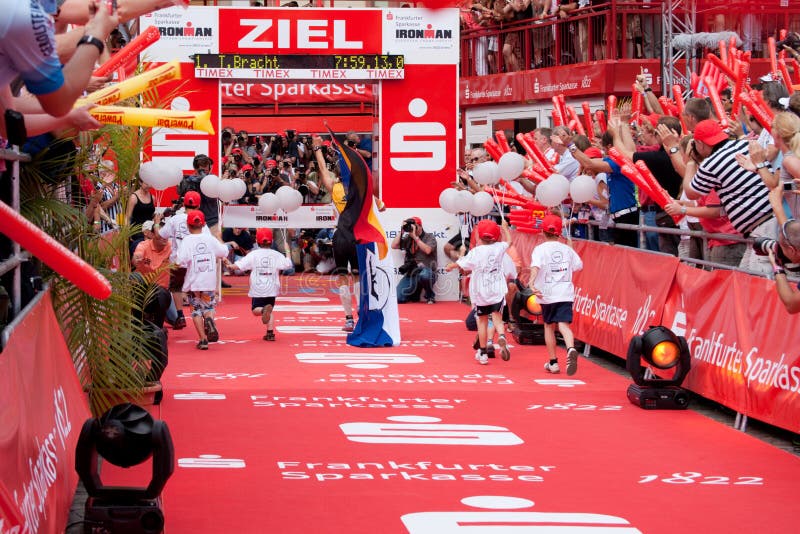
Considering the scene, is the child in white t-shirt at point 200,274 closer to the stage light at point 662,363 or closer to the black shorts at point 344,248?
→ the black shorts at point 344,248

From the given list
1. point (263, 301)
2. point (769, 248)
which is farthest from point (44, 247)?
point (263, 301)

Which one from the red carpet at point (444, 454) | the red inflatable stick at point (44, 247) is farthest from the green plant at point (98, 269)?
the red inflatable stick at point (44, 247)

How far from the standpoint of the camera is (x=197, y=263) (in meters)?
14.2

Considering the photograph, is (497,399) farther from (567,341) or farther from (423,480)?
(423,480)

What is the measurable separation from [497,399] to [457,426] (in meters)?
1.41

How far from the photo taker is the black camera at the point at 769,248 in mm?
8117

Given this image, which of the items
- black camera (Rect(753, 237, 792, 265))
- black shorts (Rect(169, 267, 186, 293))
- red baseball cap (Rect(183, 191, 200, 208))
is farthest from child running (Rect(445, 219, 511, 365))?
black shorts (Rect(169, 267, 186, 293))

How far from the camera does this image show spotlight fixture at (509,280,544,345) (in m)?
14.6

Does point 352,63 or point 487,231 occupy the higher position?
point 352,63

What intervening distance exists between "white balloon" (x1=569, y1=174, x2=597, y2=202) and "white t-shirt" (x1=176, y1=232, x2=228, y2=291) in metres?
4.22

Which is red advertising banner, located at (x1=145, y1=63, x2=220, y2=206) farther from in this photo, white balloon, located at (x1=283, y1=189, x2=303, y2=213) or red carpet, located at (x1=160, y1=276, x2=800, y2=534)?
red carpet, located at (x1=160, y1=276, x2=800, y2=534)

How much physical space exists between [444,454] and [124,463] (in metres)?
2.83

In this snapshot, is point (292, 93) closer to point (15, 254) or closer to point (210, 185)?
point (210, 185)

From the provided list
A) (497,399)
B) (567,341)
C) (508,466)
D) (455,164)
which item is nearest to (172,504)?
(508,466)
